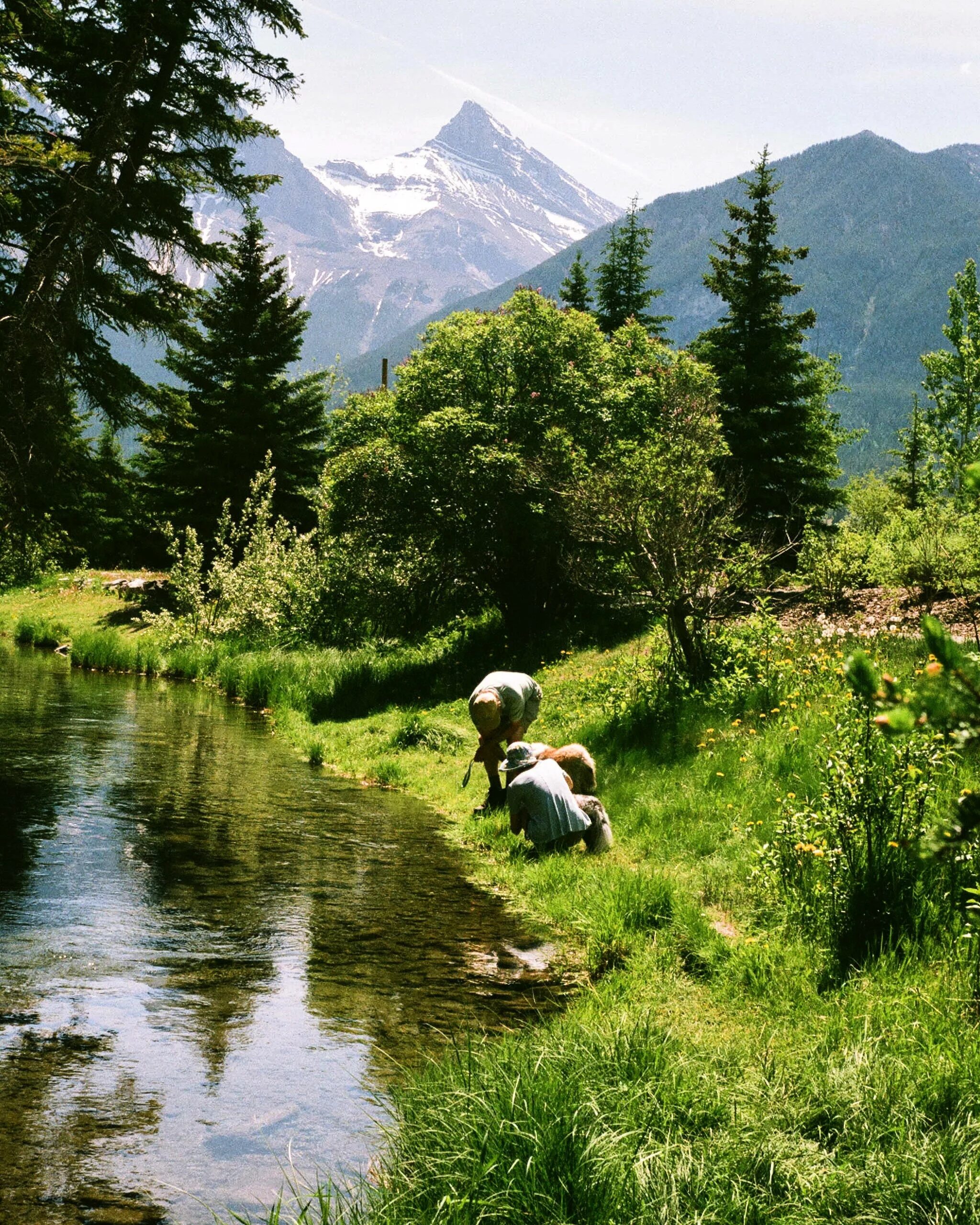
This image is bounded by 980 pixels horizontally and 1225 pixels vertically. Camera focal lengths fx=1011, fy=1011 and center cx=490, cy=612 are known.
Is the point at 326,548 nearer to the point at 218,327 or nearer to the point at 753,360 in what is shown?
the point at 753,360

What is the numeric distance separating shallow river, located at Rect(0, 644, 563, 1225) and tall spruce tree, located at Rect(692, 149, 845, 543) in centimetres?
1699

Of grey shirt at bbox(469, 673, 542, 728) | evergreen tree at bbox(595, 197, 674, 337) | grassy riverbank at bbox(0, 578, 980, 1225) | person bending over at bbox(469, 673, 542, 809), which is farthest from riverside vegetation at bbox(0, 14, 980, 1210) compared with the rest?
→ evergreen tree at bbox(595, 197, 674, 337)

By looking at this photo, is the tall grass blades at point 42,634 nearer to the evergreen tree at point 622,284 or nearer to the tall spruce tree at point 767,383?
the tall spruce tree at point 767,383

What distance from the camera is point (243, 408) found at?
3428 centimetres

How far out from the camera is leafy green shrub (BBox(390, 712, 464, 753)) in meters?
14.8

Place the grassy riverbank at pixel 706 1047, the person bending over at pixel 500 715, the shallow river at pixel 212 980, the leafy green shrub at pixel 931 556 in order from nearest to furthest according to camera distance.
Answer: the grassy riverbank at pixel 706 1047 < the shallow river at pixel 212 980 < the person bending over at pixel 500 715 < the leafy green shrub at pixel 931 556

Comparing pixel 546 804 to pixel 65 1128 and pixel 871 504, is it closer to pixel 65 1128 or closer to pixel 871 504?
pixel 65 1128

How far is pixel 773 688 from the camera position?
36.2 ft

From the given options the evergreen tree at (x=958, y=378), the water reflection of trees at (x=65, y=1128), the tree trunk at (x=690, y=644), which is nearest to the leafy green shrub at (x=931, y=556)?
the tree trunk at (x=690, y=644)

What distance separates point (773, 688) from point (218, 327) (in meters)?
28.7

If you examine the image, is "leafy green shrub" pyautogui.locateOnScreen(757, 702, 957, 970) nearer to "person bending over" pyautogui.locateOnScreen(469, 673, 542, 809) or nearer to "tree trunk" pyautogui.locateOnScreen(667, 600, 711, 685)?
"person bending over" pyautogui.locateOnScreen(469, 673, 542, 809)

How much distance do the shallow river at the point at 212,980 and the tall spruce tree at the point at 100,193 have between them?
15.5 feet

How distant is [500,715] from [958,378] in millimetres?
31664

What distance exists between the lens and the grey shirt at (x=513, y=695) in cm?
1089
